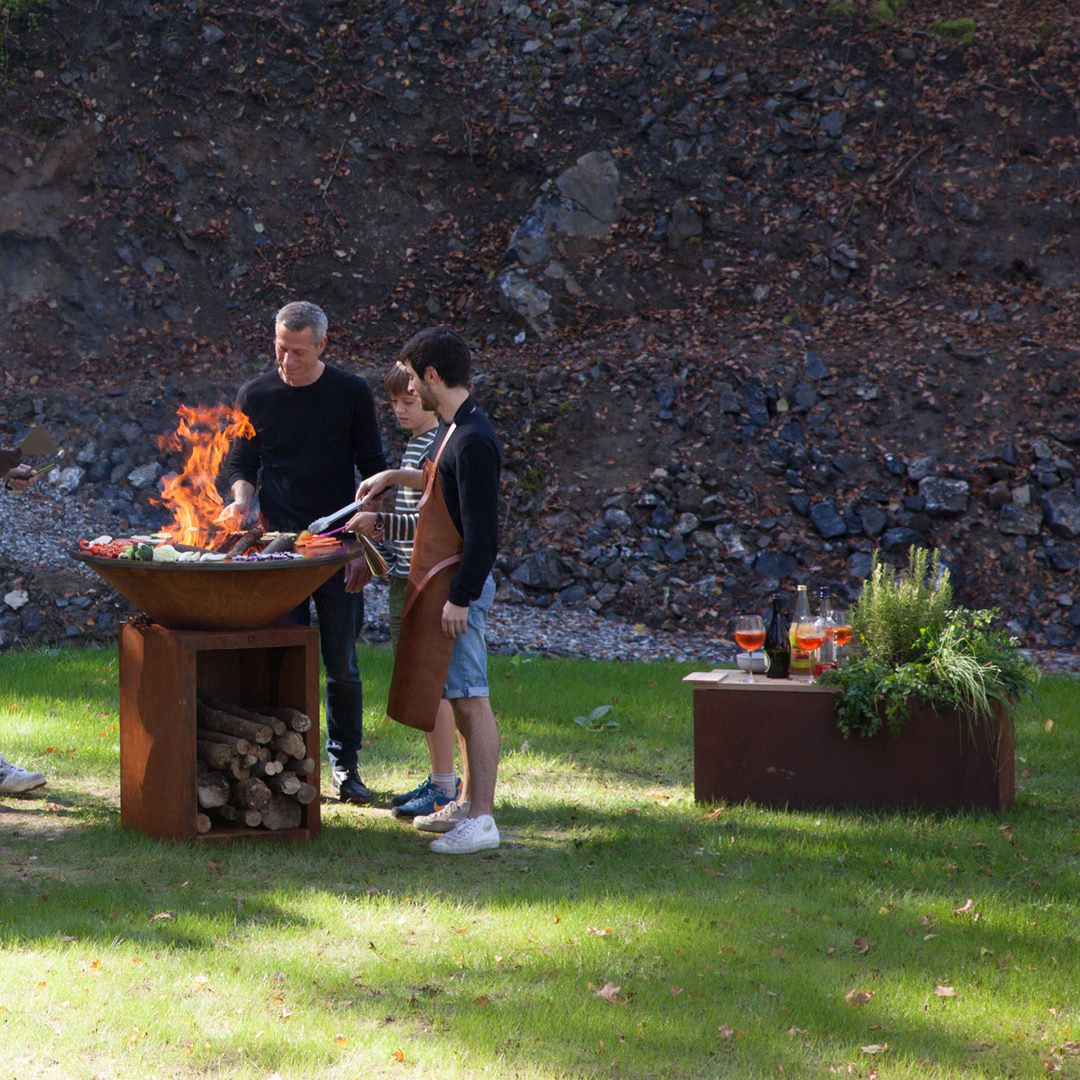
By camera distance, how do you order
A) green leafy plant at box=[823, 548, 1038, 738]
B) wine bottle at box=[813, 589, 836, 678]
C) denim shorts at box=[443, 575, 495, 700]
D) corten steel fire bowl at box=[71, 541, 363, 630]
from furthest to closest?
wine bottle at box=[813, 589, 836, 678]
green leafy plant at box=[823, 548, 1038, 738]
denim shorts at box=[443, 575, 495, 700]
corten steel fire bowl at box=[71, 541, 363, 630]

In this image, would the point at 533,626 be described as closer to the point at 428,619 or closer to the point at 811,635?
the point at 811,635

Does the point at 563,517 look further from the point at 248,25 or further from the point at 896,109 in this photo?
the point at 248,25

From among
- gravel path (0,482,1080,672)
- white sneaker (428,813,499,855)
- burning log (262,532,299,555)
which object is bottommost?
white sneaker (428,813,499,855)

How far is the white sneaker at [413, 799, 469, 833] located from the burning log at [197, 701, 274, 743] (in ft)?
2.29

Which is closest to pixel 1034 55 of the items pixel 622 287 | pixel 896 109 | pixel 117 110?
pixel 896 109

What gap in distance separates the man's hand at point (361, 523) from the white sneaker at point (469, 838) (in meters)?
A: 1.18

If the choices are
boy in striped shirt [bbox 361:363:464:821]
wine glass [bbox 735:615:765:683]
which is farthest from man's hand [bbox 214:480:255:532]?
wine glass [bbox 735:615:765:683]

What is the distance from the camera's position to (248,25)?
624 inches

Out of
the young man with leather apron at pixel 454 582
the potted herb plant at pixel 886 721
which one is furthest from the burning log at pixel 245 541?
the potted herb plant at pixel 886 721

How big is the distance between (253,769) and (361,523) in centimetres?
102

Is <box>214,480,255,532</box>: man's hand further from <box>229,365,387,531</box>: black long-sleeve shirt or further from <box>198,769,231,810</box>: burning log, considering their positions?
<box>198,769,231,810</box>: burning log

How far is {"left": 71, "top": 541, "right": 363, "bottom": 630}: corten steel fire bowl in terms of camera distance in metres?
5.04

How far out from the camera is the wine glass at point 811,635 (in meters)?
6.06

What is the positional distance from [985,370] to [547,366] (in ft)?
12.9
